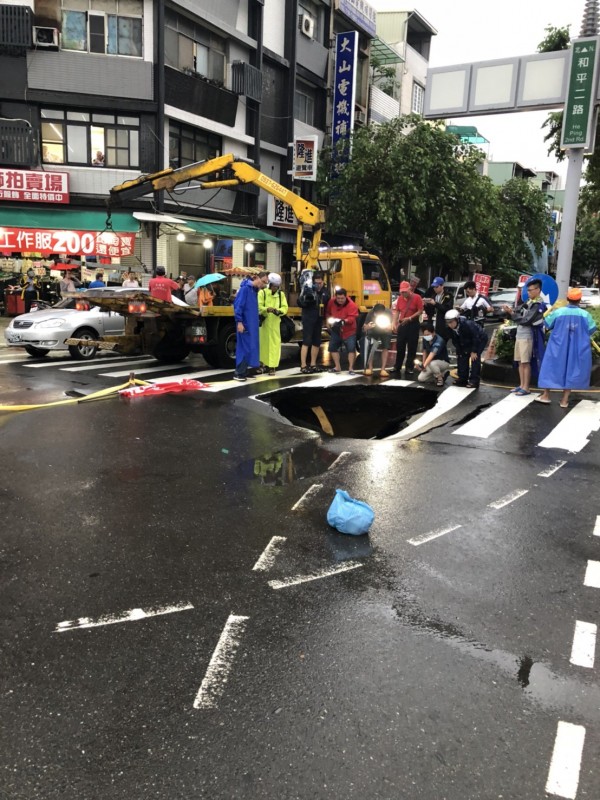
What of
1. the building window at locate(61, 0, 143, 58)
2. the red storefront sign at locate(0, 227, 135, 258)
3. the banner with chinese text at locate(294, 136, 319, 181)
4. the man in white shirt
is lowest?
the man in white shirt

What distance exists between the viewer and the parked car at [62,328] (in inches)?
511

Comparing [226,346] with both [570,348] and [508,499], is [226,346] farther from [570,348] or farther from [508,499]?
[508,499]

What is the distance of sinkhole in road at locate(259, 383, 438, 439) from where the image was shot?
959cm

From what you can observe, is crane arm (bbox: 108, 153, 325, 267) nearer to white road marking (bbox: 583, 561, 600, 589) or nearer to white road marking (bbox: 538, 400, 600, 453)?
white road marking (bbox: 538, 400, 600, 453)

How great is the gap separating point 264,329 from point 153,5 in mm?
16065

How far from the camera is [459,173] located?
86.4ft

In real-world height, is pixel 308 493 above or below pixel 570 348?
below

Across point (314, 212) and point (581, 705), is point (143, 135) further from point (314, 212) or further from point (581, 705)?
point (581, 705)

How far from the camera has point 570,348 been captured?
29.5 feet

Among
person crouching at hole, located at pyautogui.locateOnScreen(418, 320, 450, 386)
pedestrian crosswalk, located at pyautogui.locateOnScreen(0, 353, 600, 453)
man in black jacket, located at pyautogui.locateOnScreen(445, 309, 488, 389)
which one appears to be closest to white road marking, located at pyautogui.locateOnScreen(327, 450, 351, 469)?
pedestrian crosswalk, located at pyautogui.locateOnScreen(0, 353, 600, 453)

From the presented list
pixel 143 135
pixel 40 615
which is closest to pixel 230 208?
pixel 143 135


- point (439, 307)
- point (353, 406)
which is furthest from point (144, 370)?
point (439, 307)

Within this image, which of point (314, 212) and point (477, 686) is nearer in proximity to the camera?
point (477, 686)

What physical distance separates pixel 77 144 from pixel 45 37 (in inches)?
129
